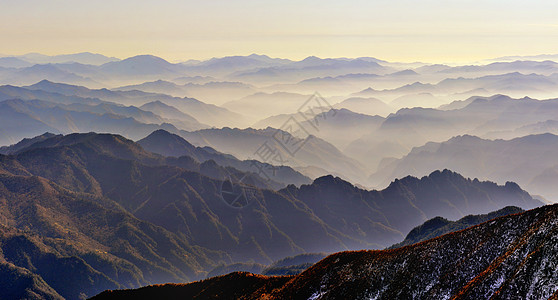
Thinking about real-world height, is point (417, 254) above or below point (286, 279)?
above

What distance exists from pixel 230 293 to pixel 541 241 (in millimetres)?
63192

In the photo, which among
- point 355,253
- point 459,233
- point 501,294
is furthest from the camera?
point 355,253

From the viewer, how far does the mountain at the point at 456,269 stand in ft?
190

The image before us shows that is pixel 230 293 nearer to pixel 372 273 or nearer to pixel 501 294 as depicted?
pixel 372 273

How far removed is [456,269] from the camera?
73.2 m

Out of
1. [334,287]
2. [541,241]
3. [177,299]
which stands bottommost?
[177,299]

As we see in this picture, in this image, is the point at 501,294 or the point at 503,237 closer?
the point at 501,294

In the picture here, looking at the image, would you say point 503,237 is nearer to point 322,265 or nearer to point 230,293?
point 322,265

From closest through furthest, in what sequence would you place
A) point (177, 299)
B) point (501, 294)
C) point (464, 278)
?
point (501, 294) < point (464, 278) < point (177, 299)

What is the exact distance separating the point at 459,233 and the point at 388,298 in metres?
15.9

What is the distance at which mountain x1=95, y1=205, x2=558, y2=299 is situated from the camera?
5797cm

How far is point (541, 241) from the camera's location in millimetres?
61500

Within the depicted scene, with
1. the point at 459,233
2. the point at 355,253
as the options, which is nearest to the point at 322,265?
the point at 355,253

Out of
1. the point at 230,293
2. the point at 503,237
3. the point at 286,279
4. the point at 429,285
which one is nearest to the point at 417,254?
the point at 429,285
